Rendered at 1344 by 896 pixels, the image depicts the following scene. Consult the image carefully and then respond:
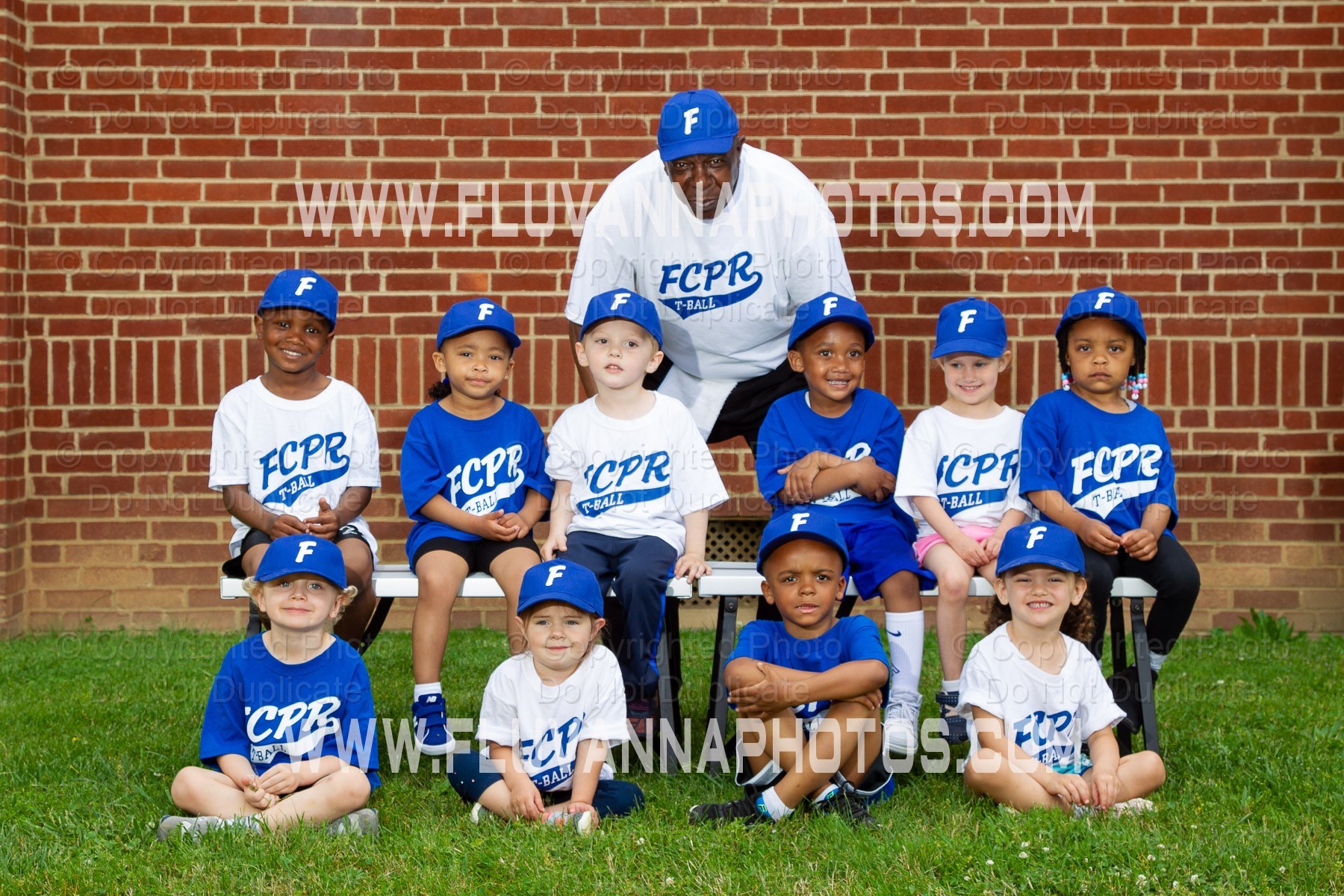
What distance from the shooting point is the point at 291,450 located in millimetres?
4797

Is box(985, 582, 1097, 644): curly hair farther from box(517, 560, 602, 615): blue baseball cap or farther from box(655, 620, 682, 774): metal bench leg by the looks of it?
box(517, 560, 602, 615): blue baseball cap

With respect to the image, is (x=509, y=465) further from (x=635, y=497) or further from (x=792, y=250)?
(x=792, y=250)

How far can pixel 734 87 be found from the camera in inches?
262

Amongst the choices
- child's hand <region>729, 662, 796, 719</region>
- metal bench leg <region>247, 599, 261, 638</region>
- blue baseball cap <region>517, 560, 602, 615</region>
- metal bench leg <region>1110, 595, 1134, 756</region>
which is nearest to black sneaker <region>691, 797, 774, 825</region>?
child's hand <region>729, 662, 796, 719</region>

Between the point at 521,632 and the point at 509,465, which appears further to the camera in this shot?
the point at 509,465

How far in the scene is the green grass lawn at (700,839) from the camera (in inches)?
129

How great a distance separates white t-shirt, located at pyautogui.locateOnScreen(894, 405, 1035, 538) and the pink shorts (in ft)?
0.06

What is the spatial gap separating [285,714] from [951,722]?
2.16m

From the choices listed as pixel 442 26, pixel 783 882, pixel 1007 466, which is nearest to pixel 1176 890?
pixel 783 882

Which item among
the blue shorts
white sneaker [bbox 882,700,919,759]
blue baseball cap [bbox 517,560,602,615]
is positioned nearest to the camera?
blue baseball cap [bbox 517,560,602,615]

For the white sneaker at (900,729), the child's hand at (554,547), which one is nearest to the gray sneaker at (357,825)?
the child's hand at (554,547)

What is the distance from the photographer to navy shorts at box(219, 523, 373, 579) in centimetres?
466

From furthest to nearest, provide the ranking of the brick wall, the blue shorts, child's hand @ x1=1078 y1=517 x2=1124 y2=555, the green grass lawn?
the brick wall
the blue shorts
child's hand @ x1=1078 y1=517 x2=1124 y2=555
the green grass lawn

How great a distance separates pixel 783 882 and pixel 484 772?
Answer: 3.53 feet
